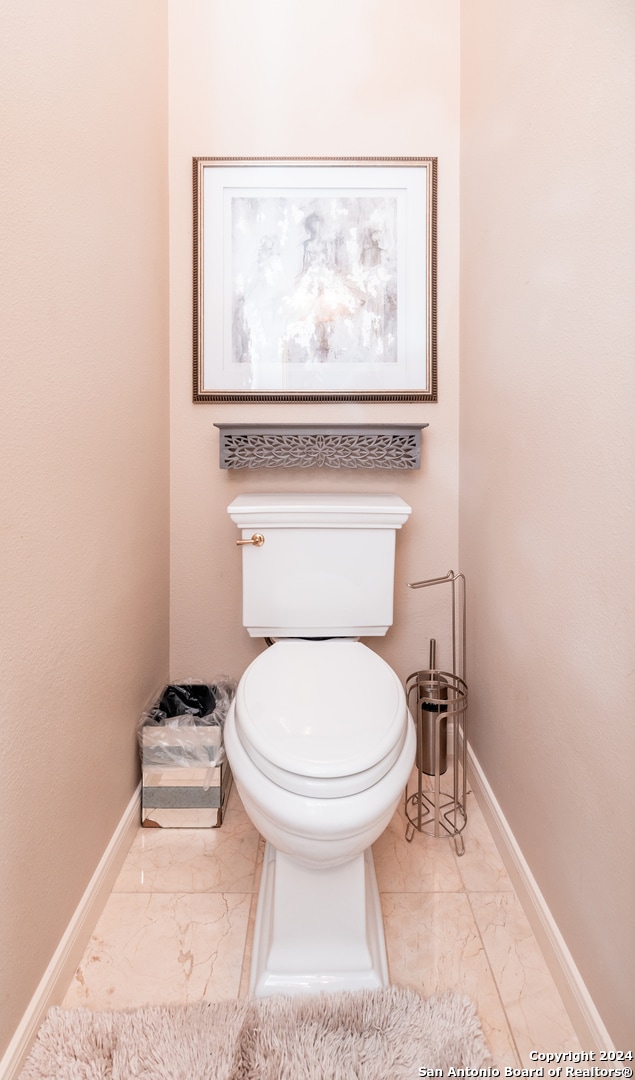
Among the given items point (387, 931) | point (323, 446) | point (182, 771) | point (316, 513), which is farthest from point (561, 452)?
point (182, 771)

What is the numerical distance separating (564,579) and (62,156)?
117 cm

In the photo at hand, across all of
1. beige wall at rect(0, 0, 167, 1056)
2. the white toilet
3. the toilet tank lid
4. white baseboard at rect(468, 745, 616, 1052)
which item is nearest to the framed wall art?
beige wall at rect(0, 0, 167, 1056)

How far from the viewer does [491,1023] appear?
101 cm

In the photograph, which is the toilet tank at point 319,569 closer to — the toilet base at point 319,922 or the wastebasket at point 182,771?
the wastebasket at point 182,771

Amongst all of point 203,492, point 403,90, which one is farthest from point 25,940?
point 403,90

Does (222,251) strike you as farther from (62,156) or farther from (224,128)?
(62,156)

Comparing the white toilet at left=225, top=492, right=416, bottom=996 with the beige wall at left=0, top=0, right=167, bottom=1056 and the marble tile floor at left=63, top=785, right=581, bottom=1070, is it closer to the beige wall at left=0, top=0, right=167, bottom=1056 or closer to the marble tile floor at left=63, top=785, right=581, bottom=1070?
the marble tile floor at left=63, top=785, right=581, bottom=1070

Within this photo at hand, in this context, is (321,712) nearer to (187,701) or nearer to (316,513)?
(316,513)

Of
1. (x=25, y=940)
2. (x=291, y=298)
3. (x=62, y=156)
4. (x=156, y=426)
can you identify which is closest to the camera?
(x=25, y=940)

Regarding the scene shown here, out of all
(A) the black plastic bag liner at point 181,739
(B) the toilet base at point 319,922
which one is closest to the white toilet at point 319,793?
(B) the toilet base at point 319,922

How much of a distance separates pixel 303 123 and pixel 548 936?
214cm

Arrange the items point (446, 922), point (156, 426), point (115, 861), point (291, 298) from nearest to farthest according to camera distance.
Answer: point (446, 922) < point (115, 861) < point (156, 426) < point (291, 298)

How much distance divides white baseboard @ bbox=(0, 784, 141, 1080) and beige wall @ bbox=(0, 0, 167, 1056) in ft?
0.09

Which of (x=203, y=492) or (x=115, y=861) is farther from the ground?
(x=203, y=492)
